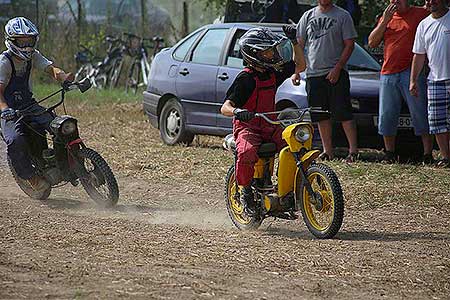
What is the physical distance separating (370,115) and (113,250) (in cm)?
600

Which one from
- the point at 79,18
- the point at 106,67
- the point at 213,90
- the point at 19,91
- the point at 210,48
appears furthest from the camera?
the point at 79,18

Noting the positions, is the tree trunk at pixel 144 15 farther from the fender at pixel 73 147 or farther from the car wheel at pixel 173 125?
the fender at pixel 73 147

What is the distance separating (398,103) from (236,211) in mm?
4076

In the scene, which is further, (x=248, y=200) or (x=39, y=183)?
(x=39, y=183)

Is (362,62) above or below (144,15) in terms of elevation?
above

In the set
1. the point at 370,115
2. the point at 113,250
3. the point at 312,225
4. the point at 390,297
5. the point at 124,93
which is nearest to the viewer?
the point at 390,297

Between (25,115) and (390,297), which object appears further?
(25,115)

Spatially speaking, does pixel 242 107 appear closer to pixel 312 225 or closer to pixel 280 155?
pixel 280 155

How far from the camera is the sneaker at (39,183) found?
11.0 m

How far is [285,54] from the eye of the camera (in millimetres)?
13812

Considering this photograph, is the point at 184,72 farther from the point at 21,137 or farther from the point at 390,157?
the point at 21,137

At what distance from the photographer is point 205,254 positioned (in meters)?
8.23

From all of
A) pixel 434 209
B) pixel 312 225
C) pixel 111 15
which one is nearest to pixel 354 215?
pixel 434 209

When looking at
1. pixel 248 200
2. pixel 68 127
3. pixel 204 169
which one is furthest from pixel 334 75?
pixel 248 200
